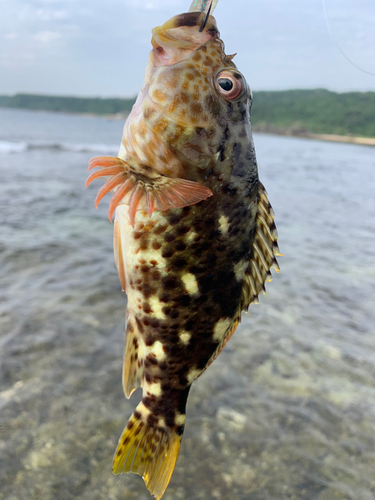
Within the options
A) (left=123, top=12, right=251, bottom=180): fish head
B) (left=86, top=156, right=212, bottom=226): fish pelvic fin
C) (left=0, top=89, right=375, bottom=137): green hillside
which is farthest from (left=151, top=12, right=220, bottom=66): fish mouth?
(left=0, top=89, right=375, bottom=137): green hillside

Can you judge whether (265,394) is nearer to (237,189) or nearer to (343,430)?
(343,430)

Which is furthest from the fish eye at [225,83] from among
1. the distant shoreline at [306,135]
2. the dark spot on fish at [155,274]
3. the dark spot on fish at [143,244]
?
the distant shoreline at [306,135]

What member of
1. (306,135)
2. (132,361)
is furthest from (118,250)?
(306,135)

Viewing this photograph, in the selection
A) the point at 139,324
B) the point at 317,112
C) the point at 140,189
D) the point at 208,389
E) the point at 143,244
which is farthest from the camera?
the point at 317,112

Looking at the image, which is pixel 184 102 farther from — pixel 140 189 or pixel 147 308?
pixel 147 308

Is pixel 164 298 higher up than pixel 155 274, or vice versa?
pixel 155 274

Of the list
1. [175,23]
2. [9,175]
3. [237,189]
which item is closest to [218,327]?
[237,189]
